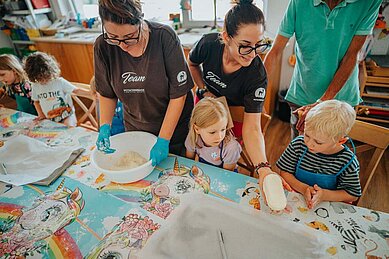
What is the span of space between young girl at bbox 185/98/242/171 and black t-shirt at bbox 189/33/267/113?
114mm

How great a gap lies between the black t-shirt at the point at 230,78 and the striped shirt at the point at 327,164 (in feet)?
0.74

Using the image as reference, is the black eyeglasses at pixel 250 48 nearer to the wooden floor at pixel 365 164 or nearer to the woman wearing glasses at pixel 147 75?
the woman wearing glasses at pixel 147 75

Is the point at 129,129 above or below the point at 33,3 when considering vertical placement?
below

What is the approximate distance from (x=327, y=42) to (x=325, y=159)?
0.62m

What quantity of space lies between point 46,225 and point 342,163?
104cm

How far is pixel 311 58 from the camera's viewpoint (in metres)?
1.30

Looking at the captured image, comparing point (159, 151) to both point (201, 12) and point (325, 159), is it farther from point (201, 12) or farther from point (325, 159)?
point (201, 12)

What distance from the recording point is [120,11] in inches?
31.2

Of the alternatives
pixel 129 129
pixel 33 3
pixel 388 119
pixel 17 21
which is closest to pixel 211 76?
pixel 129 129

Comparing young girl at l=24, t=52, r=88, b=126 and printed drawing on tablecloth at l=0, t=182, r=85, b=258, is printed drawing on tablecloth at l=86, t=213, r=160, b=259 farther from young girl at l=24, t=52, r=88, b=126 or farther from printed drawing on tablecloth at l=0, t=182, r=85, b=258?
young girl at l=24, t=52, r=88, b=126

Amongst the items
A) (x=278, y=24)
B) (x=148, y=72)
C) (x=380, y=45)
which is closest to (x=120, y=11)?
(x=148, y=72)

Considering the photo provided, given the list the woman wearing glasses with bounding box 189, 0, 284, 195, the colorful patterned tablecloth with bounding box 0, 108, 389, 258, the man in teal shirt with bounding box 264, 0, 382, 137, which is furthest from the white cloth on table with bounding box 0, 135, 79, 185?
the man in teal shirt with bounding box 264, 0, 382, 137

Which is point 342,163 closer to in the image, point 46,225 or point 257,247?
point 257,247

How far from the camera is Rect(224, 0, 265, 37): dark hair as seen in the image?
0.89 m
